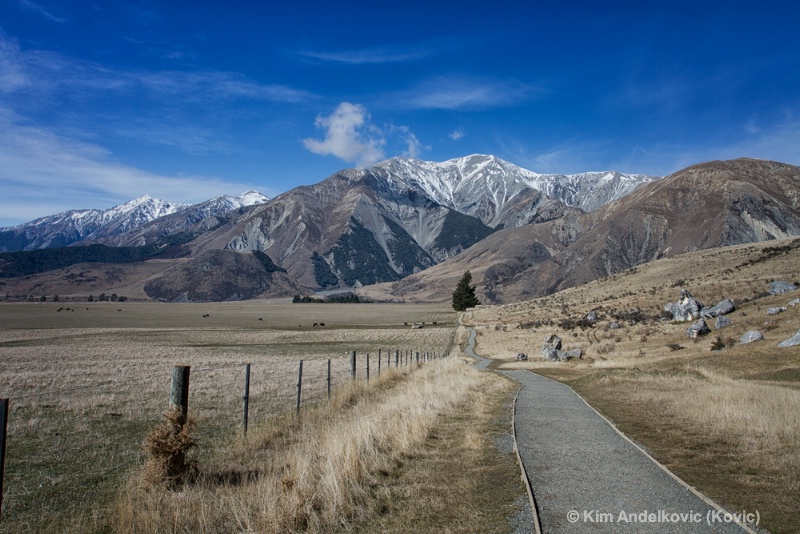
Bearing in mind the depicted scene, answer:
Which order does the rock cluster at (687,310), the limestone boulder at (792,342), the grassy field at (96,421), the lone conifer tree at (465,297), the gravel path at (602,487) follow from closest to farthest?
the gravel path at (602,487) < the grassy field at (96,421) < the limestone boulder at (792,342) < the rock cluster at (687,310) < the lone conifer tree at (465,297)

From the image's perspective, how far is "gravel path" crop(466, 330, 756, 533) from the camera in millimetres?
6598

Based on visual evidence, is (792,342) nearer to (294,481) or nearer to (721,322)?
(721,322)

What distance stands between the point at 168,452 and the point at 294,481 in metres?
2.36

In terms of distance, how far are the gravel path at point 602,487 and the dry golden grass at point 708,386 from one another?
54 cm

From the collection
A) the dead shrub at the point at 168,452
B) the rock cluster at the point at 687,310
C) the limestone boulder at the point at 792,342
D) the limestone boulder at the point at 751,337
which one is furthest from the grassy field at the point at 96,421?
the rock cluster at the point at 687,310

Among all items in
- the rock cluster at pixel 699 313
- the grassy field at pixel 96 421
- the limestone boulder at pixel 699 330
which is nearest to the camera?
the grassy field at pixel 96 421

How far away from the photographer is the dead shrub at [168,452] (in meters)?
8.05

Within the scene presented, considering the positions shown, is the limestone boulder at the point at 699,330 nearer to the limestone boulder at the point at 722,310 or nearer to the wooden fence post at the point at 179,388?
the limestone boulder at the point at 722,310

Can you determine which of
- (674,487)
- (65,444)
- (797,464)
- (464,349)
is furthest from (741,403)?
(464,349)

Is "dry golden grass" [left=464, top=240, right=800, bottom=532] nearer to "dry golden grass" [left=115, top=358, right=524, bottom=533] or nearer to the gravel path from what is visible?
the gravel path

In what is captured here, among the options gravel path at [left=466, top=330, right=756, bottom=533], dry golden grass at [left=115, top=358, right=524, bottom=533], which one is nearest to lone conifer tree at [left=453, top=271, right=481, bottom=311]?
dry golden grass at [left=115, top=358, right=524, bottom=533]

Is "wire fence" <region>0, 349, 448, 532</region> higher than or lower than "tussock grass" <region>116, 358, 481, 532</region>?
lower

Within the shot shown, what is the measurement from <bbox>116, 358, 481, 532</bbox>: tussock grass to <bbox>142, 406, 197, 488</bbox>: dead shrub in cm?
25

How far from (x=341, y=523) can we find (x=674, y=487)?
18.4 feet
